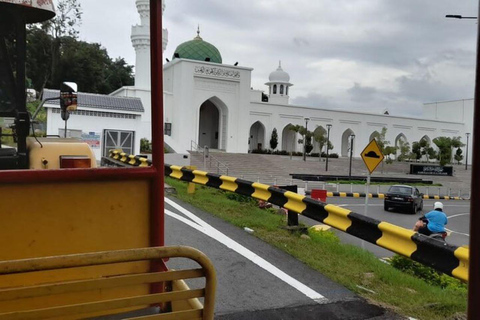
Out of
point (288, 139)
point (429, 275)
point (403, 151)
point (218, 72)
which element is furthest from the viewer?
point (288, 139)

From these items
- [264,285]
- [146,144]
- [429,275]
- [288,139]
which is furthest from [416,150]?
[264,285]

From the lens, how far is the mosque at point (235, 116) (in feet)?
154

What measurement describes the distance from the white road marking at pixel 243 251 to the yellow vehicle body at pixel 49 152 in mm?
2566

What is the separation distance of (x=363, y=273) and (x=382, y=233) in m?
0.60

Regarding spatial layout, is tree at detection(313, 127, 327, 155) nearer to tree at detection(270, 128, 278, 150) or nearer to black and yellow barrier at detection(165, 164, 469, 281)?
tree at detection(270, 128, 278, 150)

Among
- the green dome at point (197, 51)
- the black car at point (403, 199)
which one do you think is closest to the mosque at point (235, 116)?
the green dome at point (197, 51)

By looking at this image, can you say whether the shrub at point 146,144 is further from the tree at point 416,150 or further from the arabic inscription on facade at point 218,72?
the tree at point 416,150

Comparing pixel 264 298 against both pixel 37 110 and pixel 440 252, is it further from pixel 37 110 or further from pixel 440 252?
pixel 37 110

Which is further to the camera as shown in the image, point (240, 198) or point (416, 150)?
point (416, 150)

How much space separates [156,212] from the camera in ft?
9.58

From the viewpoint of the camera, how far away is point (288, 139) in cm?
5859

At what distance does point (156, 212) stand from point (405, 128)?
6730cm

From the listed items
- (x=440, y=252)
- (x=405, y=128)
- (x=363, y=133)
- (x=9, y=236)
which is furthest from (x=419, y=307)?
(x=405, y=128)

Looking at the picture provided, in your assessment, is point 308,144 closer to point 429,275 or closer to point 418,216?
point 418,216
